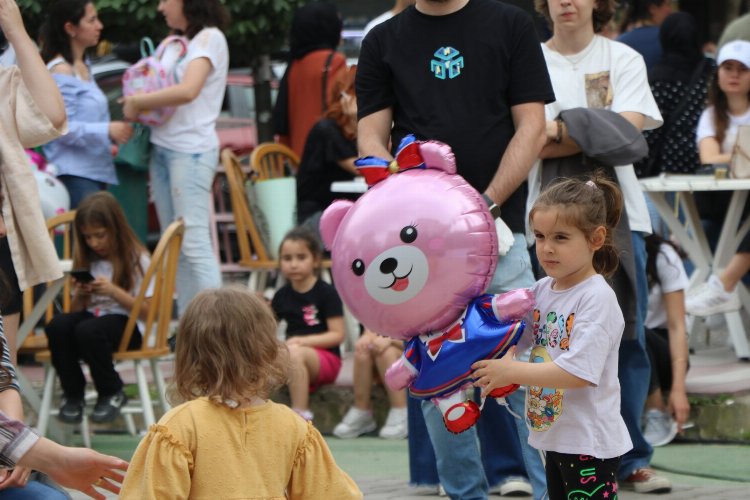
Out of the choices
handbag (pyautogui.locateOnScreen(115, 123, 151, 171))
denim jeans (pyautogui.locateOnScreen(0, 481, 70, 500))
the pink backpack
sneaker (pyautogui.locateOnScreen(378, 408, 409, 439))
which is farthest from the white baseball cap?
denim jeans (pyautogui.locateOnScreen(0, 481, 70, 500))

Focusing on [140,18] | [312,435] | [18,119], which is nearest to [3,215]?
[18,119]

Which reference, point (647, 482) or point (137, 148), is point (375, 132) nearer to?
point (647, 482)

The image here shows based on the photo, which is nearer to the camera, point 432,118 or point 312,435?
point 312,435

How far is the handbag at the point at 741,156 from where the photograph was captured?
6406mm

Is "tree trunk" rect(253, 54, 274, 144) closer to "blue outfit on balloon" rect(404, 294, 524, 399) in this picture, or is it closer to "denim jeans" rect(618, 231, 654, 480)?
"denim jeans" rect(618, 231, 654, 480)

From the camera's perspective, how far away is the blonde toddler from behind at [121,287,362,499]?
3.18 metres

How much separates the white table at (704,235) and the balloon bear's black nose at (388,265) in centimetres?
316

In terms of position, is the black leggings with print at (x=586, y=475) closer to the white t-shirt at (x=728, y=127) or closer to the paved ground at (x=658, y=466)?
the paved ground at (x=658, y=466)

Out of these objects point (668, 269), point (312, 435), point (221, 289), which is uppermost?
point (221, 289)

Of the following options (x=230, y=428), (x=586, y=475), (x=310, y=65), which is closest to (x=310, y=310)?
(x=310, y=65)

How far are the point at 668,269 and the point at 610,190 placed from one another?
1931mm

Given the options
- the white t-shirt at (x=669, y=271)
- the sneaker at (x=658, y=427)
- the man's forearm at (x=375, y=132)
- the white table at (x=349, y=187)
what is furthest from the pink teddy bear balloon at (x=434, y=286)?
the white table at (x=349, y=187)

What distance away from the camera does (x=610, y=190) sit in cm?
377

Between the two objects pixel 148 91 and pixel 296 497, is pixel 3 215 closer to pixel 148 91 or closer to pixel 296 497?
pixel 296 497
